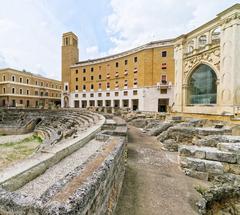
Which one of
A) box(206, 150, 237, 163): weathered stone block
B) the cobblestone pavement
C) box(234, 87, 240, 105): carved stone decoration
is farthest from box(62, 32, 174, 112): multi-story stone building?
the cobblestone pavement

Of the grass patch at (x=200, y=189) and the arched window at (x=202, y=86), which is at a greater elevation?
the arched window at (x=202, y=86)

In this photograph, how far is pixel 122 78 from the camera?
31.7m

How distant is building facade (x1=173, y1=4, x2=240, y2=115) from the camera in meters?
13.1

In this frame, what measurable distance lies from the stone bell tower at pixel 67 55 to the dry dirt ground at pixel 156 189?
36876mm

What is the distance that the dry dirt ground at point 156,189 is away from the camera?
3.28 metres

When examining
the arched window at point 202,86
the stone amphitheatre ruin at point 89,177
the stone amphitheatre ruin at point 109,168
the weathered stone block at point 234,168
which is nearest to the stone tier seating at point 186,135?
the stone amphitheatre ruin at point 109,168

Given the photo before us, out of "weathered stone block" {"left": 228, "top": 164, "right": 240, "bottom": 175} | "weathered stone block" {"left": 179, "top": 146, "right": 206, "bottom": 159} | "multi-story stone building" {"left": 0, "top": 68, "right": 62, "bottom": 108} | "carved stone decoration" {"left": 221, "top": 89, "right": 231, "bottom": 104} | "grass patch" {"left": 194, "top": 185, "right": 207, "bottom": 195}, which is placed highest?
"multi-story stone building" {"left": 0, "top": 68, "right": 62, "bottom": 108}

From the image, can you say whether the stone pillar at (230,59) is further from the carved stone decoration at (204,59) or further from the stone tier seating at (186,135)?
the stone tier seating at (186,135)

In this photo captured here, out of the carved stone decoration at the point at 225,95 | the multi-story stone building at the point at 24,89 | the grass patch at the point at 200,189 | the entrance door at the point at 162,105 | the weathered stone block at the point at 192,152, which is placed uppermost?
the multi-story stone building at the point at 24,89

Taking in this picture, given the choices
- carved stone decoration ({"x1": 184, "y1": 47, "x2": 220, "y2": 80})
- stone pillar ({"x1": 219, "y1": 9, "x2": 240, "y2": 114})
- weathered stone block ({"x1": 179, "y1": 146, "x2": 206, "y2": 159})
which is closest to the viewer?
weathered stone block ({"x1": 179, "y1": 146, "x2": 206, "y2": 159})

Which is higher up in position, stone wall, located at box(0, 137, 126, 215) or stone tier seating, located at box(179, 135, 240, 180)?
stone wall, located at box(0, 137, 126, 215)

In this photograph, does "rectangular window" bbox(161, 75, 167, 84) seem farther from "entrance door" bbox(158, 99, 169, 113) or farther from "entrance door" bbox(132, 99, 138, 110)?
"entrance door" bbox(132, 99, 138, 110)

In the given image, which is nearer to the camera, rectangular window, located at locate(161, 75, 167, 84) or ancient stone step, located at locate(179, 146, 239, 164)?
ancient stone step, located at locate(179, 146, 239, 164)

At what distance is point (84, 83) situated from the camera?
3722 cm
